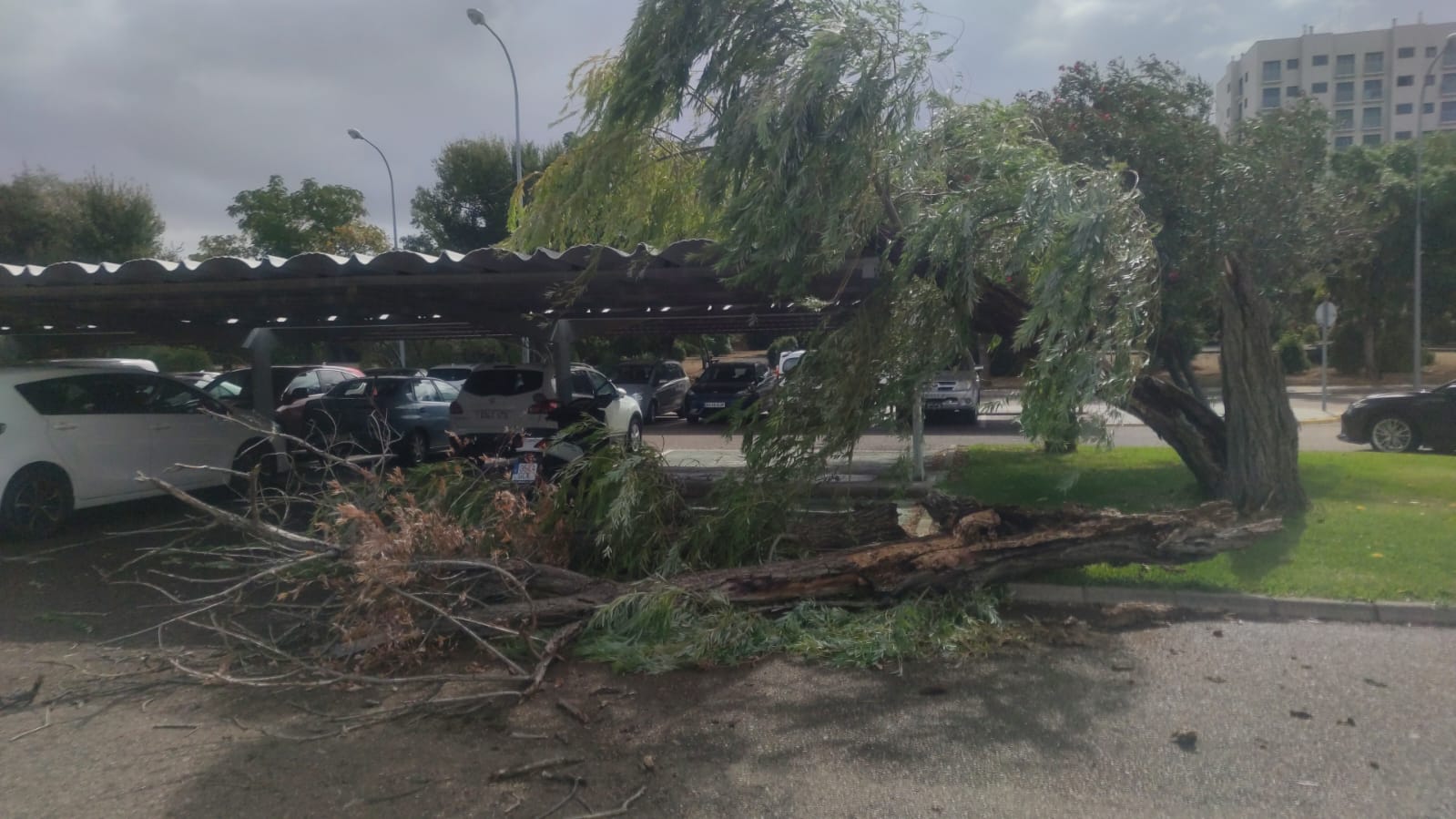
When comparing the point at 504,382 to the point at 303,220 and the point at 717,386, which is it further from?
the point at 303,220

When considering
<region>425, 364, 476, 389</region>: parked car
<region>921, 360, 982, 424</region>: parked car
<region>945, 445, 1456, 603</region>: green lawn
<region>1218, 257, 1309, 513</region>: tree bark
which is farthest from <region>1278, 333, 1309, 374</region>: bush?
<region>1218, 257, 1309, 513</region>: tree bark

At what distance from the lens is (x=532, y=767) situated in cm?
478

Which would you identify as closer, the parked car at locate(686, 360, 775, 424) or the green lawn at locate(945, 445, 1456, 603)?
the green lawn at locate(945, 445, 1456, 603)

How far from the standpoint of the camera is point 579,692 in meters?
5.88

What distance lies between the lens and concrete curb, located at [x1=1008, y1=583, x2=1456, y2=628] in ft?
22.9

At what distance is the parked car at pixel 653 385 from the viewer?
26.4 m

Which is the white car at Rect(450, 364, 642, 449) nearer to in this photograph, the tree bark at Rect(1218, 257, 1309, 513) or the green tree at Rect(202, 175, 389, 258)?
the tree bark at Rect(1218, 257, 1309, 513)

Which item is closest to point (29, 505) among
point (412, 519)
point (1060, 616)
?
point (412, 519)

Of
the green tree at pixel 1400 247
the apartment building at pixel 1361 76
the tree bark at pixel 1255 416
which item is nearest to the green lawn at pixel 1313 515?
the tree bark at pixel 1255 416

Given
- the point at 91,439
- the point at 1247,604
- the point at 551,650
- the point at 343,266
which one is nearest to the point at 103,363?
the point at 91,439

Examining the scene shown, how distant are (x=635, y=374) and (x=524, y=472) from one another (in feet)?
58.3

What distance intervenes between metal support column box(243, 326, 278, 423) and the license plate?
6.85m

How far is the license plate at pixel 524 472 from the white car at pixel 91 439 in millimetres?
2141

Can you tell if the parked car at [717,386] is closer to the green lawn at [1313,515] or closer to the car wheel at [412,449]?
the car wheel at [412,449]
